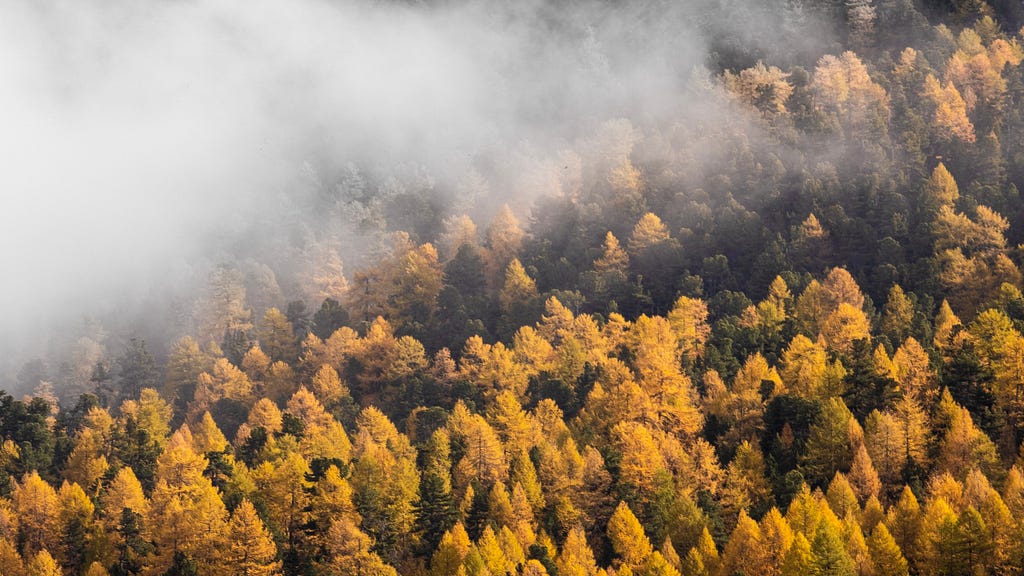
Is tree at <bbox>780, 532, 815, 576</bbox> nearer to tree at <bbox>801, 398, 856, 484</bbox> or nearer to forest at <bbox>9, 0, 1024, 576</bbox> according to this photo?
forest at <bbox>9, 0, 1024, 576</bbox>

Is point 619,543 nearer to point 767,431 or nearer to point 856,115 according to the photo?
point 767,431

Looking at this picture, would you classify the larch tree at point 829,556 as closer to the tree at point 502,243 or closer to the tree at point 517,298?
the tree at point 517,298

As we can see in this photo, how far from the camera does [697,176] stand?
192125 millimetres

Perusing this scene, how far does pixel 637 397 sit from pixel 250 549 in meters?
40.5

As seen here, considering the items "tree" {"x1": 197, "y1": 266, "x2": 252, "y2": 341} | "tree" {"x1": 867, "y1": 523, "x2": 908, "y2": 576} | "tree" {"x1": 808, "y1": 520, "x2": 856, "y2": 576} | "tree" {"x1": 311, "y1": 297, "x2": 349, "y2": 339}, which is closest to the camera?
"tree" {"x1": 808, "y1": 520, "x2": 856, "y2": 576}

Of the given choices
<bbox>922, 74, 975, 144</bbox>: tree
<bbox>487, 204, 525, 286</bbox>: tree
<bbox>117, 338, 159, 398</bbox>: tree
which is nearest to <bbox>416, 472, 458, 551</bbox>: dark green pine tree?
<bbox>487, 204, 525, 286</bbox>: tree

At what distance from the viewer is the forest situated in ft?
332

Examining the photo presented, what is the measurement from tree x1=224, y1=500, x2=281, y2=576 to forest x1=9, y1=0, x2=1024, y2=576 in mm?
226

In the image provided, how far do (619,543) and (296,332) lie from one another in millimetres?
98083

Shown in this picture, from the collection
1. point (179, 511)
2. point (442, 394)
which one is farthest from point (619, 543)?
point (442, 394)

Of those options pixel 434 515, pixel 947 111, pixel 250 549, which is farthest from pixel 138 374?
pixel 947 111

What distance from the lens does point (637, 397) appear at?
→ 124188mm

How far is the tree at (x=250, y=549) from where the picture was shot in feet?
331

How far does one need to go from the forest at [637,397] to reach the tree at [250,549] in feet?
0.74
